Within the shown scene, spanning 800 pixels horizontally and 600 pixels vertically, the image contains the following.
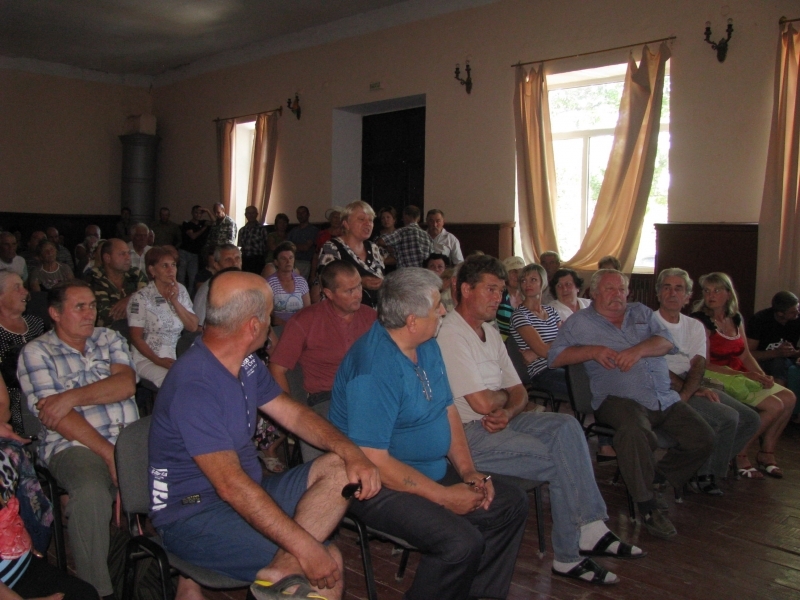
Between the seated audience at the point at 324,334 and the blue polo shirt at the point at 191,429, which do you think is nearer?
the blue polo shirt at the point at 191,429

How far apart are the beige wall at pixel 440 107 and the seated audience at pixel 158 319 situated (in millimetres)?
4915

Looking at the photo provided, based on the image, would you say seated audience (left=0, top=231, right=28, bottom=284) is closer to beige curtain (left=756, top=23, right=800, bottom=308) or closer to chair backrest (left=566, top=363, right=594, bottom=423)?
chair backrest (left=566, top=363, right=594, bottom=423)

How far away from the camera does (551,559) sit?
9.21 ft

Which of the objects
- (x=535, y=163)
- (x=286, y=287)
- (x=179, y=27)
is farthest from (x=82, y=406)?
(x=179, y=27)

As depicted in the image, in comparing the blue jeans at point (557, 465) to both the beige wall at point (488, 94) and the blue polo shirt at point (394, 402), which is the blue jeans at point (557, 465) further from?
the beige wall at point (488, 94)

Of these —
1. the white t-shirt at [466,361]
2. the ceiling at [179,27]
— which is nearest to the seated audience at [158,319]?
the white t-shirt at [466,361]

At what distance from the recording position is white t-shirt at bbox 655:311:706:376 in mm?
3771

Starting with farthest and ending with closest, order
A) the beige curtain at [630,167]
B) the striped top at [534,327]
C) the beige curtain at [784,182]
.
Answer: the beige curtain at [630,167], the beige curtain at [784,182], the striped top at [534,327]

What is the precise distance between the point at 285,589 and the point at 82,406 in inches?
52.1

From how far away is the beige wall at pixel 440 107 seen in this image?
651 cm

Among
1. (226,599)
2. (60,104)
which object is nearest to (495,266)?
(226,599)

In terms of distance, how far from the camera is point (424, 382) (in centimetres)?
224

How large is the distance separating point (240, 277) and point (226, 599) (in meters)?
1.29

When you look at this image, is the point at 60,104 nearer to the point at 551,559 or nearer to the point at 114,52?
the point at 114,52
